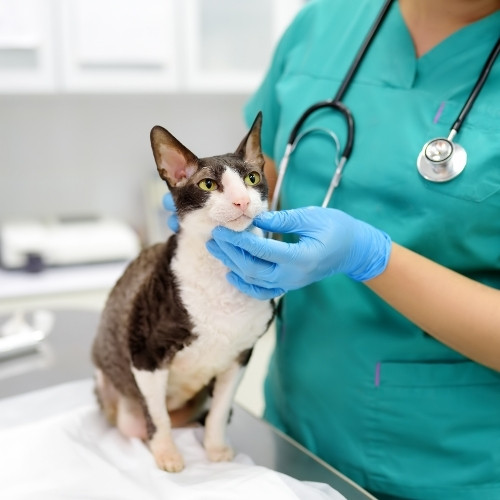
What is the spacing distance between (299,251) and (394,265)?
14 cm

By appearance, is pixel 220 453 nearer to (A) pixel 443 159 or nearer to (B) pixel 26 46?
(A) pixel 443 159

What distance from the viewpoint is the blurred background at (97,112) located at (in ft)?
6.12

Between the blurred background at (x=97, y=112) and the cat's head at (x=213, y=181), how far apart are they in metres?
0.94

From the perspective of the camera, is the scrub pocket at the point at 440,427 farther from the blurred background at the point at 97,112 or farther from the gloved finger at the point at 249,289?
the blurred background at the point at 97,112

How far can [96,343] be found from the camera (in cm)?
93

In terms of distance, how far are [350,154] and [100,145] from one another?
63.0 inches

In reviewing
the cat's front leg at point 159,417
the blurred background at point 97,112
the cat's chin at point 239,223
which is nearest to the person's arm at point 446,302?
the cat's chin at point 239,223

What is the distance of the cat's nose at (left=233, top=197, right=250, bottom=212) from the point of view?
0.64 meters

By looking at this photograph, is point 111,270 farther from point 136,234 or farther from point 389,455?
point 389,455

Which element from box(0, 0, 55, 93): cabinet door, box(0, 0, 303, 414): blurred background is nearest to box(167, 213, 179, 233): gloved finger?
box(0, 0, 303, 414): blurred background

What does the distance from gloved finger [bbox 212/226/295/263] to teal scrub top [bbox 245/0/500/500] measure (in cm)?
21

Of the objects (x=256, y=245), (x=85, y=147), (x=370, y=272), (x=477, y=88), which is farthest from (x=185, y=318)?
(x=85, y=147)

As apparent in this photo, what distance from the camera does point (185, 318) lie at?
75cm

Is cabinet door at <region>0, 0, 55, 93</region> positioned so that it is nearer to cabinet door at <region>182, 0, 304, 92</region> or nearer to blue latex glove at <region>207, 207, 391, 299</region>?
cabinet door at <region>182, 0, 304, 92</region>
